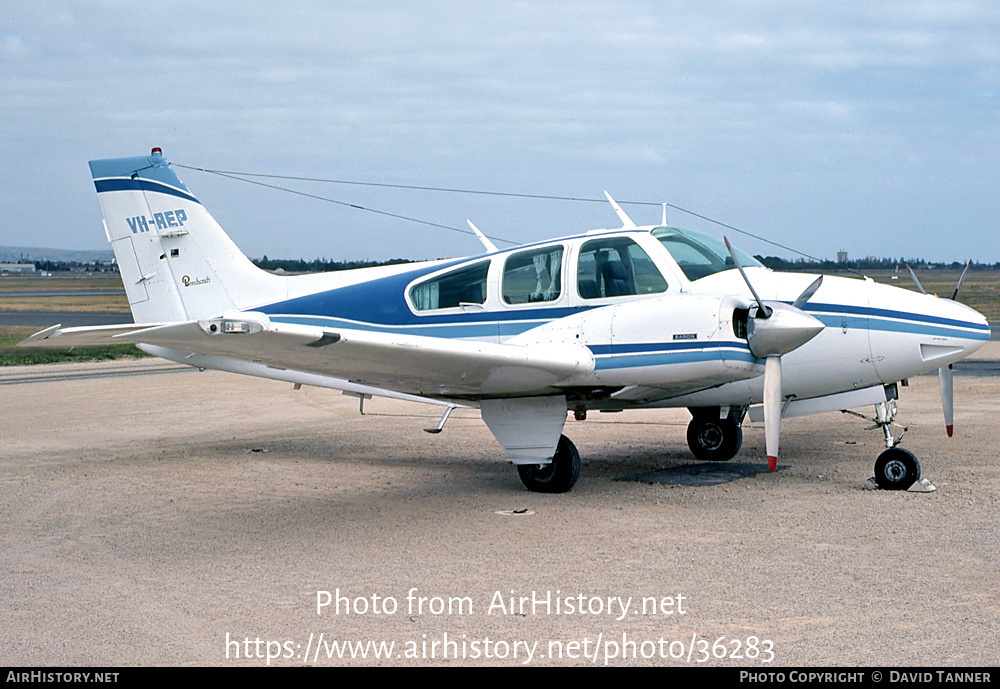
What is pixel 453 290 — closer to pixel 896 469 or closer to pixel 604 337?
pixel 604 337

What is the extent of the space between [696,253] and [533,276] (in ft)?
5.42

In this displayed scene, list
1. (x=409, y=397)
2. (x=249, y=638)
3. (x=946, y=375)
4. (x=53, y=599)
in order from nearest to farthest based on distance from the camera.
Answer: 1. (x=249, y=638)
2. (x=53, y=599)
3. (x=946, y=375)
4. (x=409, y=397)

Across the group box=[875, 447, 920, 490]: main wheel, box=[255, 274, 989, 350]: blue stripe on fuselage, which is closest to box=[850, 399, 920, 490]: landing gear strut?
box=[875, 447, 920, 490]: main wheel

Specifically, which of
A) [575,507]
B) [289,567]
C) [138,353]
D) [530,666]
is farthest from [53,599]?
[138,353]

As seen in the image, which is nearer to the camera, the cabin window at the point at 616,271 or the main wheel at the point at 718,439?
the cabin window at the point at 616,271

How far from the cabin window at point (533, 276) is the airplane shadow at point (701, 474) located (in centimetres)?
224

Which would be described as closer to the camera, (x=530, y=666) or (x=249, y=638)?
(x=530, y=666)

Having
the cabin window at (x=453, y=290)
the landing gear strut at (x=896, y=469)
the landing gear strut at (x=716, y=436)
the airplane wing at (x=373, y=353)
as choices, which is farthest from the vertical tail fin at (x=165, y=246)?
the landing gear strut at (x=896, y=469)

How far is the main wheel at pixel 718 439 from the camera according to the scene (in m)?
11.3

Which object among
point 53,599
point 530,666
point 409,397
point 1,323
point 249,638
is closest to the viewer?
point 530,666

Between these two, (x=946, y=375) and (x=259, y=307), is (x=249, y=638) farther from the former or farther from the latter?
(x=946, y=375)

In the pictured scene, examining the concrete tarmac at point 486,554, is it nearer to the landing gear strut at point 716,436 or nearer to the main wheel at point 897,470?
the main wheel at point 897,470

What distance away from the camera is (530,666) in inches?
191

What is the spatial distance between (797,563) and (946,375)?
4334 millimetres
